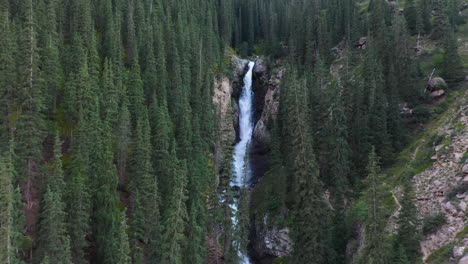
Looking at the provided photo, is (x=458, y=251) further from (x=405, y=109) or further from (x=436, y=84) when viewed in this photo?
(x=436, y=84)

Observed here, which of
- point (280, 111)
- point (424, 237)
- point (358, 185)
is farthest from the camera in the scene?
point (280, 111)

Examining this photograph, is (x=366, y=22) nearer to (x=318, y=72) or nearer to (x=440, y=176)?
(x=318, y=72)

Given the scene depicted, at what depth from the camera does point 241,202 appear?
135 feet

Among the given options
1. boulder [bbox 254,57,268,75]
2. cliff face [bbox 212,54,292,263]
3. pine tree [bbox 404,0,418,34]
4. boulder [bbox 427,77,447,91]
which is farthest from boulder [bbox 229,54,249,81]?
boulder [bbox 427,77,447,91]

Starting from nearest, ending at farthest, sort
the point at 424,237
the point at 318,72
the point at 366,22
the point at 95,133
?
1. the point at 424,237
2. the point at 95,133
3. the point at 318,72
4. the point at 366,22

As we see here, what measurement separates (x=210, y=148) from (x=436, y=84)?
39.6 metres

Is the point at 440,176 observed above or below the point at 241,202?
above

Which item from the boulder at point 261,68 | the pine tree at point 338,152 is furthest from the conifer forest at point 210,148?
the boulder at point 261,68

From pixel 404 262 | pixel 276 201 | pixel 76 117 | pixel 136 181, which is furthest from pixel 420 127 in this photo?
pixel 76 117

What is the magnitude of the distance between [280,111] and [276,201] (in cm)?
1920

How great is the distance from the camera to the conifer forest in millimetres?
35625

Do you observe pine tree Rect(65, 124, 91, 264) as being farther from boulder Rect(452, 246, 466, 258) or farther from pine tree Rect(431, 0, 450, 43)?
pine tree Rect(431, 0, 450, 43)

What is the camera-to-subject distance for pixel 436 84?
193 feet

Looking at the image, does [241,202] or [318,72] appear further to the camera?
[318,72]
